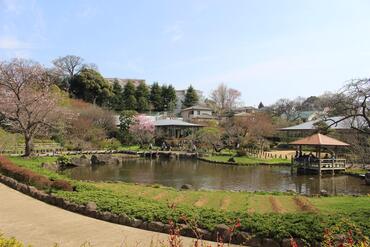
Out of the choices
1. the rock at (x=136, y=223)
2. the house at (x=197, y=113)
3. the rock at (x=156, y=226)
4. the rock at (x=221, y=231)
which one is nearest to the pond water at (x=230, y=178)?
the rock at (x=136, y=223)

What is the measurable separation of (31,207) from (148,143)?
111ft

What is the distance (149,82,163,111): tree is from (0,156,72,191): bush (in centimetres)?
5193

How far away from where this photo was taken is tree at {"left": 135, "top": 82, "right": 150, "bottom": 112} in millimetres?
63312

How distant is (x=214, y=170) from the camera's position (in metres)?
26.8

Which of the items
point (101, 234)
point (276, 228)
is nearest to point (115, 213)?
point (101, 234)

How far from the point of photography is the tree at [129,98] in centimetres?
6200

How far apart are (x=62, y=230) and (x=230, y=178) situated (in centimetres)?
1590

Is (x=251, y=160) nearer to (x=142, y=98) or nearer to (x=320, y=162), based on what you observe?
(x=320, y=162)

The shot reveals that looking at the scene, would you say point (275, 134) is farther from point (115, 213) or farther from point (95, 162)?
point (115, 213)

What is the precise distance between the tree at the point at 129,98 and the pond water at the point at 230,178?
111ft

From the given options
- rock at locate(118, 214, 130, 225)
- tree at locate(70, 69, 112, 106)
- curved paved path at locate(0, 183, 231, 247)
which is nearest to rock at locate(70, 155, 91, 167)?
curved paved path at locate(0, 183, 231, 247)

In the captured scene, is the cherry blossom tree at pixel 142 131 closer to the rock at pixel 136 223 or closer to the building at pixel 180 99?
the building at pixel 180 99

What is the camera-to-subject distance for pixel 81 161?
29.6 meters

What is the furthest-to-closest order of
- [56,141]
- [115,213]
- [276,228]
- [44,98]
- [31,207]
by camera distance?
[56,141] → [44,98] → [31,207] → [115,213] → [276,228]
